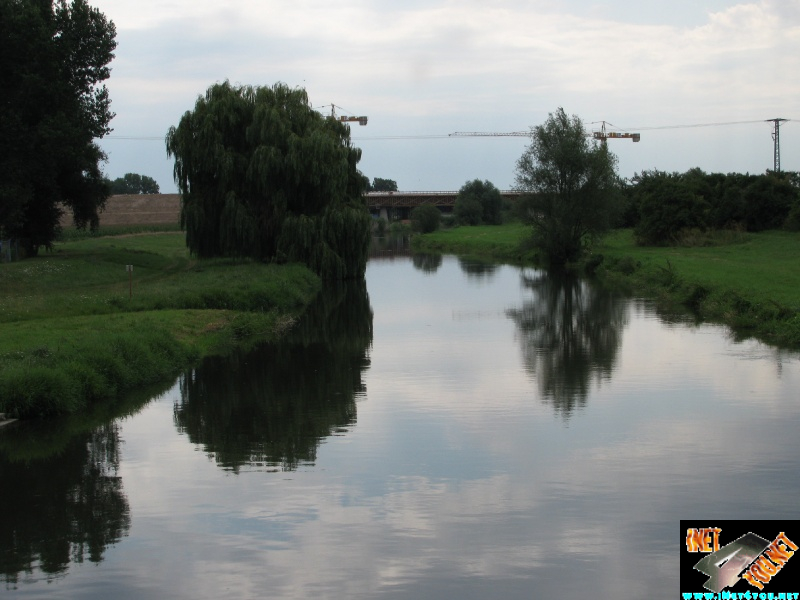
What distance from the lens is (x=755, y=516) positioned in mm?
10188

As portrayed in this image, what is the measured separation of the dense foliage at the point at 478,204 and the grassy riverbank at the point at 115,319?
69827 mm

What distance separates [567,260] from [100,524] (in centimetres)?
4678

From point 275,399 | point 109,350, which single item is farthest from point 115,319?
point 275,399

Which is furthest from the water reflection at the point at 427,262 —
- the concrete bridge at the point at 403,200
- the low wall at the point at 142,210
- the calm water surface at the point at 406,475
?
the concrete bridge at the point at 403,200

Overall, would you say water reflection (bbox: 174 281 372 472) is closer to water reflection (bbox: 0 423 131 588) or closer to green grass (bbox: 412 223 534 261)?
water reflection (bbox: 0 423 131 588)

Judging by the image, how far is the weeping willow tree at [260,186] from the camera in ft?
128

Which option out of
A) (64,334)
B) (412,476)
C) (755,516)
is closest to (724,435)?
(755,516)

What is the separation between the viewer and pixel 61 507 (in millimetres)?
11102

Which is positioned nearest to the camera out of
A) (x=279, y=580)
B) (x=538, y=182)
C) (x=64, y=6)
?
(x=279, y=580)

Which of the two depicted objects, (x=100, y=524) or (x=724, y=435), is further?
(x=724, y=435)

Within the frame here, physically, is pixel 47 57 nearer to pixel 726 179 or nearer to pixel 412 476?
pixel 412 476

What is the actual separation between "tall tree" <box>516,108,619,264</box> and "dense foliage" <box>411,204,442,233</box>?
159ft

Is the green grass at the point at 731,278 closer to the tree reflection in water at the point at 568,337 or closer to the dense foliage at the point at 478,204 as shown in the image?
the tree reflection in water at the point at 568,337

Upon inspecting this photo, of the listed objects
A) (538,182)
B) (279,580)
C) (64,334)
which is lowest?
(279,580)
